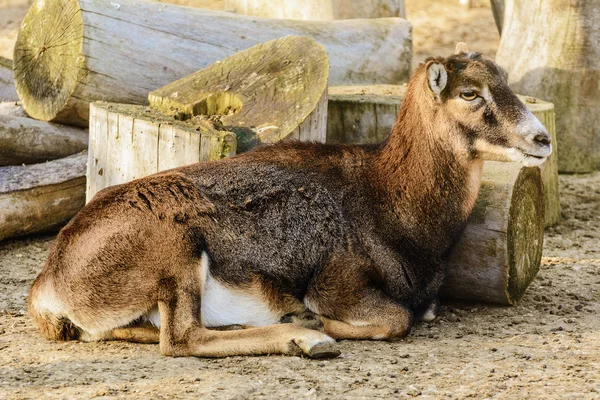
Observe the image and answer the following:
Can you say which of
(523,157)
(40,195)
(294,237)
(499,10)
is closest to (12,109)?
(40,195)

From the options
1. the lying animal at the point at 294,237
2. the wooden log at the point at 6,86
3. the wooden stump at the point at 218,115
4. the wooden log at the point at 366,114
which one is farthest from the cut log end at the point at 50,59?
the lying animal at the point at 294,237

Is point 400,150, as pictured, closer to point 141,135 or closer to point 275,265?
point 275,265

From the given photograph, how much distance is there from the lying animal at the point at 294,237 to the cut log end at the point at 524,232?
1.55 feet

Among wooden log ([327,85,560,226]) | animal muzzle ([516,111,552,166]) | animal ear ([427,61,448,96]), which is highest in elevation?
animal ear ([427,61,448,96])

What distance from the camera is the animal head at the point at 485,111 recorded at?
19.4 ft

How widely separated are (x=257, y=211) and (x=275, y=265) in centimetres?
37

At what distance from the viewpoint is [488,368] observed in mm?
5203

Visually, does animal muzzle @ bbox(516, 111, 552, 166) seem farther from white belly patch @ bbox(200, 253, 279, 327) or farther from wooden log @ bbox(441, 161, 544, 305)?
white belly patch @ bbox(200, 253, 279, 327)

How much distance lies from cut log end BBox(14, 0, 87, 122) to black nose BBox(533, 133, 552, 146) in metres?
4.22

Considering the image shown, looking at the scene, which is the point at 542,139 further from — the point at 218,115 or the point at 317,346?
the point at 218,115

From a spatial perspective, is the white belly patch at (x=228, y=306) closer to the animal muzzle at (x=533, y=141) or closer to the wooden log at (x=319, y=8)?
the animal muzzle at (x=533, y=141)

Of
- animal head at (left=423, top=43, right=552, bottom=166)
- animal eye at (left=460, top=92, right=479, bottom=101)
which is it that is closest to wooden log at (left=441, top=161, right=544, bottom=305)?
animal head at (left=423, top=43, right=552, bottom=166)

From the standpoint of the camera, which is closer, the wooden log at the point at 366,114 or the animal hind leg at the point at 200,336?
the animal hind leg at the point at 200,336

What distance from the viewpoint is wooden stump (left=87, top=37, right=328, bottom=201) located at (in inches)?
266
